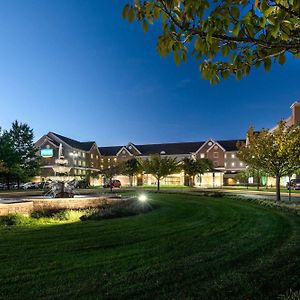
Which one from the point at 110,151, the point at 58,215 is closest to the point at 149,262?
the point at 58,215

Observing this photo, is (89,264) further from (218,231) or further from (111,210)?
(111,210)

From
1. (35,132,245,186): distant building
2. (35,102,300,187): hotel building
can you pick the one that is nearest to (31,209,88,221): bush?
(35,102,300,187): hotel building

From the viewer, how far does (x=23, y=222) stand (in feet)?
48.5

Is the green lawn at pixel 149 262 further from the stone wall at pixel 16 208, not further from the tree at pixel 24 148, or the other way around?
the tree at pixel 24 148

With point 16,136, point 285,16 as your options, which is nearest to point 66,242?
point 285,16

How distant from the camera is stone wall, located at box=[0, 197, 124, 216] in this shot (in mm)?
16025

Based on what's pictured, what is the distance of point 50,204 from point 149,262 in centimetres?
1238

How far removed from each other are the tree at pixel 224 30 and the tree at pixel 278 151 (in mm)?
21193

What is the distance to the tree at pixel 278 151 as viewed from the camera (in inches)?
931

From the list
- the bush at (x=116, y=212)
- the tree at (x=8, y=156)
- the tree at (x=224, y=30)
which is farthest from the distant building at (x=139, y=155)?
the tree at (x=224, y=30)

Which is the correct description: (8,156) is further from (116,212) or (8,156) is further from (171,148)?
(171,148)

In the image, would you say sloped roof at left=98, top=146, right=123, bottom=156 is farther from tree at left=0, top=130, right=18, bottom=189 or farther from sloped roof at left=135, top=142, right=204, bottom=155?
tree at left=0, top=130, right=18, bottom=189

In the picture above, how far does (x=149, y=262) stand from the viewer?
24.8 feet

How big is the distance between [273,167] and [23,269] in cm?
2309
